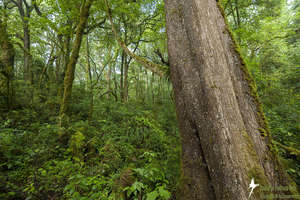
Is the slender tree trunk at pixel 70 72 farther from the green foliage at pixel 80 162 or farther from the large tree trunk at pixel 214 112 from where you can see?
the large tree trunk at pixel 214 112

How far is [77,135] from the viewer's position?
13.0 feet

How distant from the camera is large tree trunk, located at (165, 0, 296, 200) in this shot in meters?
1.39

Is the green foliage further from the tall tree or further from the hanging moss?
the hanging moss

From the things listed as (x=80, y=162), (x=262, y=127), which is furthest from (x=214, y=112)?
(x=80, y=162)

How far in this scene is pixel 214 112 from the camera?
1516 mm

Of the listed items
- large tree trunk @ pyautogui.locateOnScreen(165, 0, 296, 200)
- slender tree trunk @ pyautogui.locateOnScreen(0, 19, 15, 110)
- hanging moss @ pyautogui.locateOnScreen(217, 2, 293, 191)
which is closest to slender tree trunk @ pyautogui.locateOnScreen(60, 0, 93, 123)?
slender tree trunk @ pyautogui.locateOnScreen(0, 19, 15, 110)

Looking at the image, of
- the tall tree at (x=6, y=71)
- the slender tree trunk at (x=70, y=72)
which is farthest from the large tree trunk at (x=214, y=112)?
the tall tree at (x=6, y=71)

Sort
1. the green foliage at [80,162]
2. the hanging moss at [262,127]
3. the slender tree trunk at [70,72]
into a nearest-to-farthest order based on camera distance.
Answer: the hanging moss at [262,127]
the green foliage at [80,162]
the slender tree trunk at [70,72]

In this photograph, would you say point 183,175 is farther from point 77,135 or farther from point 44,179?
point 77,135

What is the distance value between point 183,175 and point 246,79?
158 cm

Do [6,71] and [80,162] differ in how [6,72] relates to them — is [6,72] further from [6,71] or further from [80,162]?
[80,162]

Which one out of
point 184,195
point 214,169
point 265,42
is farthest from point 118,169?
point 265,42

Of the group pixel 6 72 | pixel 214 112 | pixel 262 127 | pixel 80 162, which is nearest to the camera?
pixel 214 112

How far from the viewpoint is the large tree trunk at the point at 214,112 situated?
139 centimetres
